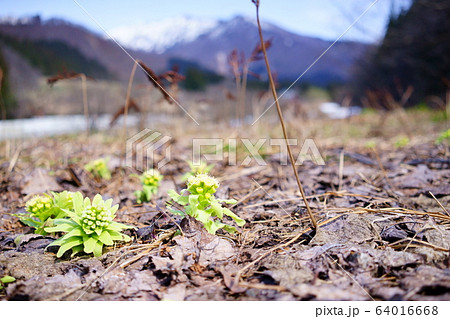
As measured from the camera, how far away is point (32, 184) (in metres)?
2.09

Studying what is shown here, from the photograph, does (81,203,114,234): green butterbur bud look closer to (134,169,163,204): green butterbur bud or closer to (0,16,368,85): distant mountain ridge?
(134,169,163,204): green butterbur bud

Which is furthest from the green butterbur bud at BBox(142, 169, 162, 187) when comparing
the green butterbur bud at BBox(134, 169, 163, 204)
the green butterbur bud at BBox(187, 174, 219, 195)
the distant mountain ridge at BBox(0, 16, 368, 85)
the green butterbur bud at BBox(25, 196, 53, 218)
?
the distant mountain ridge at BBox(0, 16, 368, 85)

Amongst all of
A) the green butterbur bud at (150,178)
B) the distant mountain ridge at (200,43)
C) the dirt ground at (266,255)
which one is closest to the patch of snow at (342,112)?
the distant mountain ridge at (200,43)

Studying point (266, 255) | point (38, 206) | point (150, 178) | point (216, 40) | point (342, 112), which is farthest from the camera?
point (342, 112)

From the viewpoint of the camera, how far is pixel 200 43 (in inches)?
336

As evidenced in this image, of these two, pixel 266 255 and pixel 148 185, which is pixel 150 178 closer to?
pixel 148 185

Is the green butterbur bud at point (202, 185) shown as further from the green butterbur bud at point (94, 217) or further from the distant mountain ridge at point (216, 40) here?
the distant mountain ridge at point (216, 40)

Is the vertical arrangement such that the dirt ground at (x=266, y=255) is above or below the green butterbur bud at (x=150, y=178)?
below

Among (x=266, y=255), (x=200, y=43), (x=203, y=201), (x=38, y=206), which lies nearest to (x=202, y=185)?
(x=203, y=201)

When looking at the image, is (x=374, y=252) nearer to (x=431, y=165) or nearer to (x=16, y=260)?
(x=16, y=260)

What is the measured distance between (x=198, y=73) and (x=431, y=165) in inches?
966

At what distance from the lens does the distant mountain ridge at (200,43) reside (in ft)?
14.6

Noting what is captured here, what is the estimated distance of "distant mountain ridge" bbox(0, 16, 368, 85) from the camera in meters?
4.46
